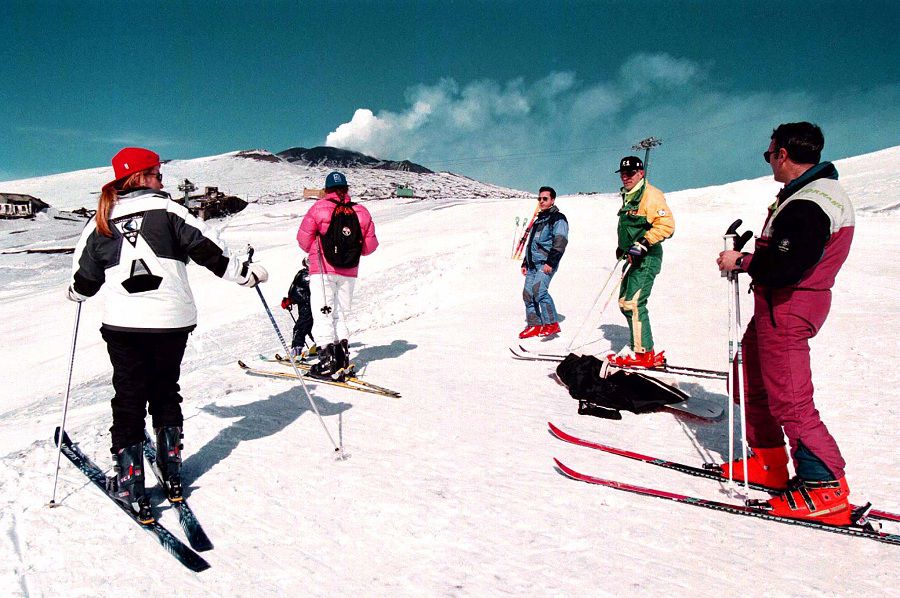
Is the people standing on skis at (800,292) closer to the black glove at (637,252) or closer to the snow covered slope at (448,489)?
the snow covered slope at (448,489)

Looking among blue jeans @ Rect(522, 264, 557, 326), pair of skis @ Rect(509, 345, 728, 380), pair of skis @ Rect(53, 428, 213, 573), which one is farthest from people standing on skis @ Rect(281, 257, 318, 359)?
pair of skis @ Rect(53, 428, 213, 573)

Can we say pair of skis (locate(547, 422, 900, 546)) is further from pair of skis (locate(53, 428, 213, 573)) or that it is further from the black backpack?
the black backpack

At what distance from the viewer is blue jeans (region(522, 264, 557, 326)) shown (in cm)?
818

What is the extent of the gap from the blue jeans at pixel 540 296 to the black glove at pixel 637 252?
67.0 inches

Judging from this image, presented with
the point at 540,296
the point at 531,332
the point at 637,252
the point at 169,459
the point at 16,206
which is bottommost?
the point at 169,459

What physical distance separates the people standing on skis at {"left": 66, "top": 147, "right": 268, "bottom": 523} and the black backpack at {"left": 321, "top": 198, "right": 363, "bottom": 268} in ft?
8.53

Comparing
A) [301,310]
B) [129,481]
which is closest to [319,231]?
[301,310]

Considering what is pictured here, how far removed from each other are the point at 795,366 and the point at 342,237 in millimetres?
4588

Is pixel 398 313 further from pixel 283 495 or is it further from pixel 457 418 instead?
pixel 283 495

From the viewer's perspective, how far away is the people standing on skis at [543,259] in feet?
25.9

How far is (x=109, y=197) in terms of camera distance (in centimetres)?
328

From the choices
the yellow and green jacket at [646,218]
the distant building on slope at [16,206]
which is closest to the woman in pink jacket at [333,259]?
the yellow and green jacket at [646,218]

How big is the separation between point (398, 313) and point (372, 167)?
316 ft

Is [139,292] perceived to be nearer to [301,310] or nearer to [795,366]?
[795,366]
